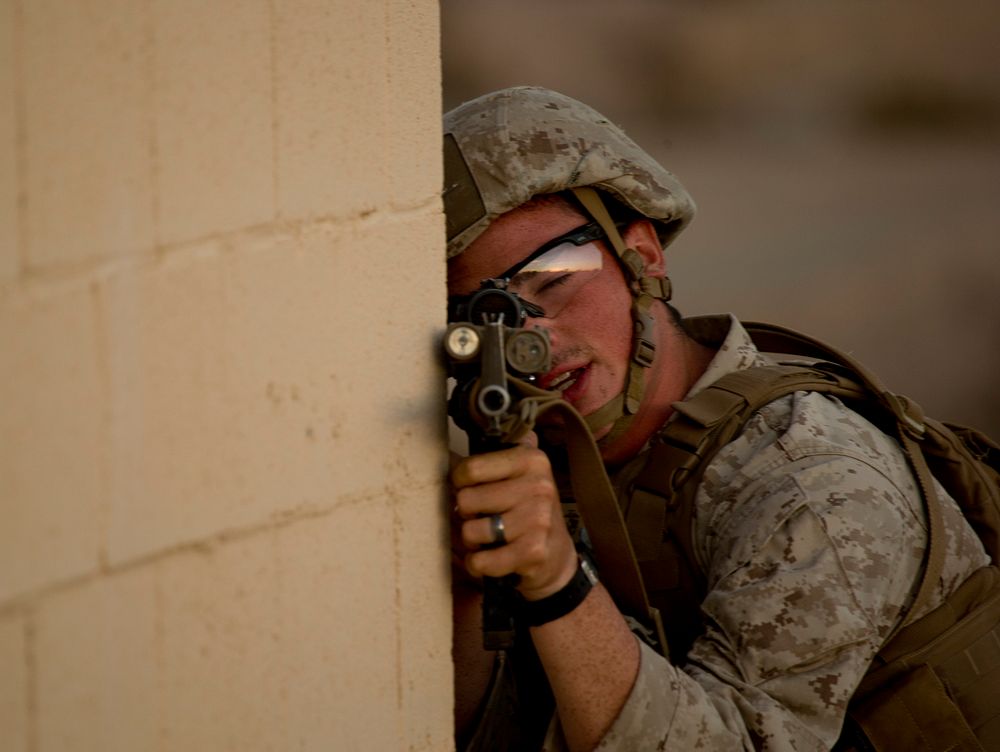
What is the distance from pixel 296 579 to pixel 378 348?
32 cm

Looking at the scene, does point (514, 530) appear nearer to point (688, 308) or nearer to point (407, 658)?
point (407, 658)

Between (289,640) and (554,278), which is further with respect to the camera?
A: (554,278)

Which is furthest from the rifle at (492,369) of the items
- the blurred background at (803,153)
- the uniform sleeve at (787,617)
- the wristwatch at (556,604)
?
the blurred background at (803,153)

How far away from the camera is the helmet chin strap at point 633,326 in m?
2.76

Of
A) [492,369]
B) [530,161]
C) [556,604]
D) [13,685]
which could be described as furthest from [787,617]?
[13,685]

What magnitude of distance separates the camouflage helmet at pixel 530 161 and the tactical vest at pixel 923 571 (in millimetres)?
478

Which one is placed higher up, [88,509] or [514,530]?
[88,509]

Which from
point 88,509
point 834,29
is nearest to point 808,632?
point 88,509

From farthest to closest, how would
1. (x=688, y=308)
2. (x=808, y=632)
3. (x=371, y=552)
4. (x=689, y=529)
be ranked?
(x=688, y=308), (x=689, y=529), (x=808, y=632), (x=371, y=552)

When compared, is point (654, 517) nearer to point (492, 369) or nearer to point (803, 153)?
point (492, 369)

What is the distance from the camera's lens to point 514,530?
6.17 feet

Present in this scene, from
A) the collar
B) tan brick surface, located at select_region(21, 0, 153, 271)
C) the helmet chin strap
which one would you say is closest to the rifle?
tan brick surface, located at select_region(21, 0, 153, 271)

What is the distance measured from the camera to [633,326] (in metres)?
2.81

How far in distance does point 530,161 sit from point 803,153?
538cm
